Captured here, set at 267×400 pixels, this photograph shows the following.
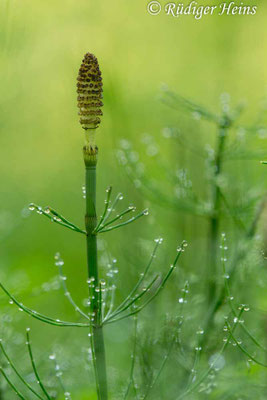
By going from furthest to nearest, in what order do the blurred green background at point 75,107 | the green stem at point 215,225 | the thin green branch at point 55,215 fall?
1. the blurred green background at point 75,107
2. the green stem at point 215,225
3. the thin green branch at point 55,215

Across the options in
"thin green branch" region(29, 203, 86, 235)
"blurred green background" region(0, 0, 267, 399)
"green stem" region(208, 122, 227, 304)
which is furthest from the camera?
"blurred green background" region(0, 0, 267, 399)

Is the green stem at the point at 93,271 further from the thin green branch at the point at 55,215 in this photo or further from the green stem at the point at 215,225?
the green stem at the point at 215,225

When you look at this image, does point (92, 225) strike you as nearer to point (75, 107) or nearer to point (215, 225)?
point (215, 225)

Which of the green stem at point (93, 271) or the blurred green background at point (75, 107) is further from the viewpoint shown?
the blurred green background at point (75, 107)

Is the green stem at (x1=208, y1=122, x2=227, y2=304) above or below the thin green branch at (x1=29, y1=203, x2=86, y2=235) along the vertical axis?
below

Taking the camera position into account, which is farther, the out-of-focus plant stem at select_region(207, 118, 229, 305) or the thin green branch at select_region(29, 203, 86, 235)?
the out-of-focus plant stem at select_region(207, 118, 229, 305)

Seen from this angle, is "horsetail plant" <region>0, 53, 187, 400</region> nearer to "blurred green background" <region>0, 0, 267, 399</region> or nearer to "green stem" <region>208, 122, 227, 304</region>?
"green stem" <region>208, 122, 227, 304</region>

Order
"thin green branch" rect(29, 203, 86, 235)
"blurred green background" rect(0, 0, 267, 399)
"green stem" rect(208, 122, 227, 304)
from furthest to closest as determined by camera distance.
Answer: "blurred green background" rect(0, 0, 267, 399) → "green stem" rect(208, 122, 227, 304) → "thin green branch" rect(29, 203, 86, 235)

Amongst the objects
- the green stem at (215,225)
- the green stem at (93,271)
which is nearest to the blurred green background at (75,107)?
the green stem at (215,225)

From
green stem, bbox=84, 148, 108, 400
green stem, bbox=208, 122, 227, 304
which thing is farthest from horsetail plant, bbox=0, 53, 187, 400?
green stem, bbox=208, 122, 227, 304

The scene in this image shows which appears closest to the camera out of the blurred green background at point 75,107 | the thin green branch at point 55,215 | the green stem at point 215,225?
the thin green branch at point 55,215
